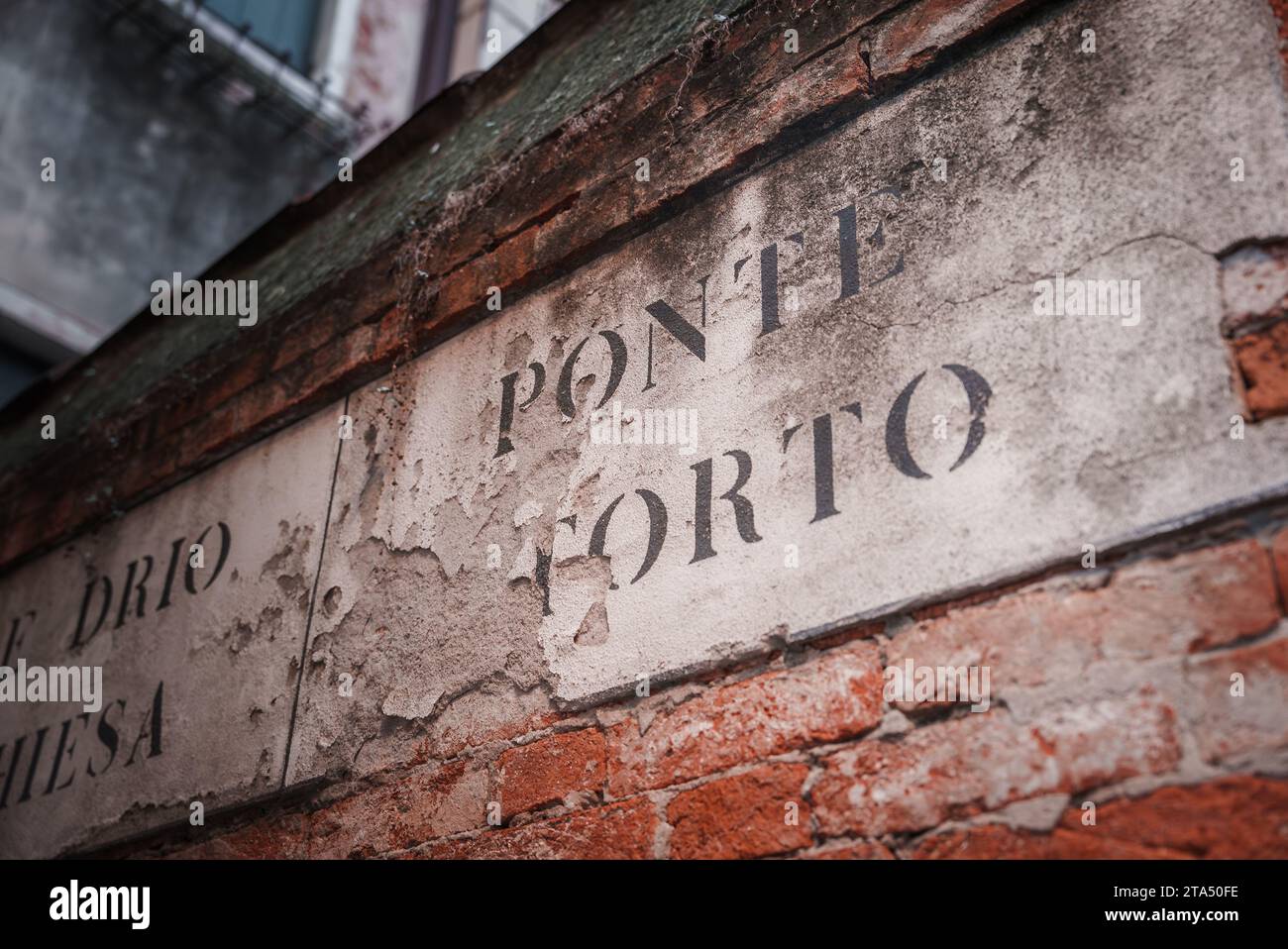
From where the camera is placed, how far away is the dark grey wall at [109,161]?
5980mm

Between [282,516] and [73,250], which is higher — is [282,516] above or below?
below

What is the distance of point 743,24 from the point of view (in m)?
2.42

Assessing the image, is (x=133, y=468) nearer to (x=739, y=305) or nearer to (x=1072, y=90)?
(x=739, y=305)

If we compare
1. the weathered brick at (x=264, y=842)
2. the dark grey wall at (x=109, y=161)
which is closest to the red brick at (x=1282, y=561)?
the weathered brick at (x=264, y=842)

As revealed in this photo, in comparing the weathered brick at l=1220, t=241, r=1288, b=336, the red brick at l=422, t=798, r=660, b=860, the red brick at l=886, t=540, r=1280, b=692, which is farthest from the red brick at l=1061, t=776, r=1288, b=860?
the red brick at l=422, t=798, r=660, b=860

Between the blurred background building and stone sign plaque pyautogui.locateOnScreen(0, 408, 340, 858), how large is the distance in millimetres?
2684

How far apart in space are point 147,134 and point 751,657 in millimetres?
5658

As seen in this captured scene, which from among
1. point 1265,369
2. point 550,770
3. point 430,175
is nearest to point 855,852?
point 550,770

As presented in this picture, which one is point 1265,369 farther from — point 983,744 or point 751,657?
point 751,657

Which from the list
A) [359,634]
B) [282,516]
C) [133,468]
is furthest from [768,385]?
[133,468]

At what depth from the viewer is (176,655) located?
2.93 meters

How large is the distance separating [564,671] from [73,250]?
196 inches

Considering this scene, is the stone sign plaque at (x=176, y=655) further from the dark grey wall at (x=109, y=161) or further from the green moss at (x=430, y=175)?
the dark grey wall at (x=109, y=161)

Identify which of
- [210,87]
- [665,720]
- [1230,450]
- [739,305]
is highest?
[210,87]
